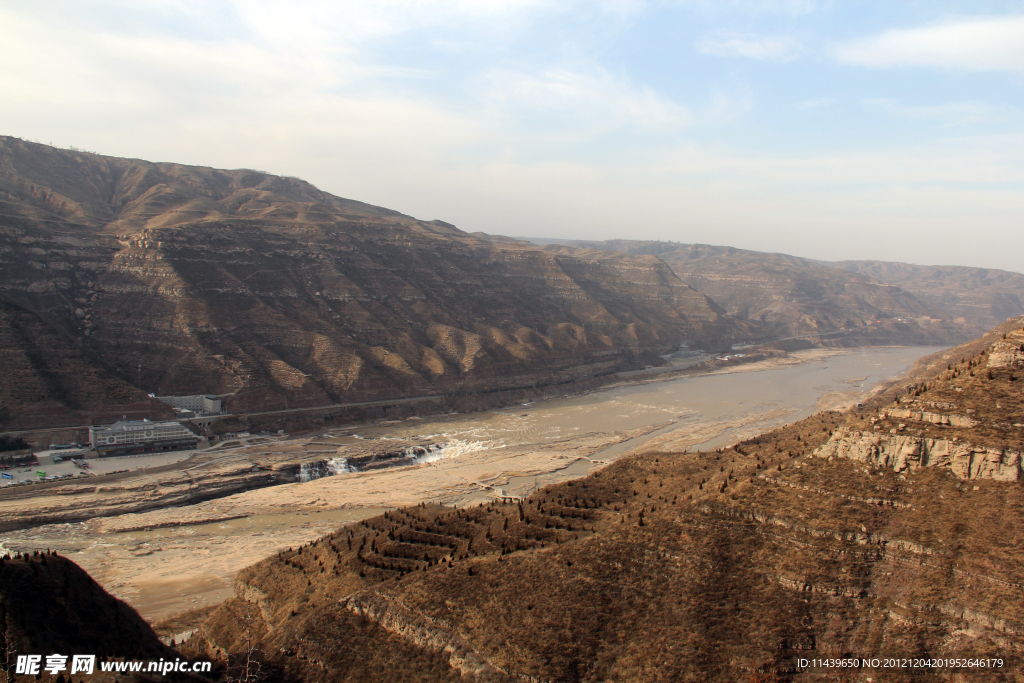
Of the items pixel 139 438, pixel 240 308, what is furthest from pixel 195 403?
pixel 240 308

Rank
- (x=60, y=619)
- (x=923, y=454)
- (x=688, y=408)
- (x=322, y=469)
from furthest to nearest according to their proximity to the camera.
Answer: (x=688, y=408) → (x=322, y=469) → (x=923, y=454) → (x=60, y=619)

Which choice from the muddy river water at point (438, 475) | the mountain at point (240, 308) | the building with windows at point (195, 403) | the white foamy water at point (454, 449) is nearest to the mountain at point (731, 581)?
the muddy river water at point (438, 475)

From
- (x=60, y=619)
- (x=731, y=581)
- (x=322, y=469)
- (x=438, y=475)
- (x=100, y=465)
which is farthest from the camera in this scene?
(x=322, y=469)

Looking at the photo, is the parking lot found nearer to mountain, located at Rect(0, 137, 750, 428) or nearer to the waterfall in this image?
mountain, located at Rect(0, 137, 750, 428)

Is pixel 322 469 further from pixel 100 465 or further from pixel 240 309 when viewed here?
pixel 240 309

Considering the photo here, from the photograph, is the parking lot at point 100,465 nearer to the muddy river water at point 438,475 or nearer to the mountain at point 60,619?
the muddy river water at point 438,475

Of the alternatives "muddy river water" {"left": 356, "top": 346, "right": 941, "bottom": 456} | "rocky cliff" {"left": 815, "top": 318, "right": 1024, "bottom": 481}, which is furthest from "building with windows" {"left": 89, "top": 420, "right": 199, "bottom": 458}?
"rocky cliff" {"left": 815, "top": 318, "right": 1024, "bottom": 481}
